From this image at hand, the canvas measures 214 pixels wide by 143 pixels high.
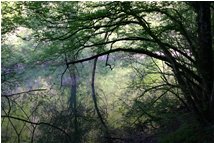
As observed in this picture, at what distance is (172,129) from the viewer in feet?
19.8

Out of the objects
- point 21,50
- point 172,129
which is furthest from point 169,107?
point 21,50

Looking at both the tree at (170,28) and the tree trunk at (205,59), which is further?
the tree at (170,28)

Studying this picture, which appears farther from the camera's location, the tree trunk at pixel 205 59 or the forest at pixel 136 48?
the forest at pixel 136 48

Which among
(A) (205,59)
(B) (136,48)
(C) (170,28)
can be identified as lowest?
(A) (205,59)

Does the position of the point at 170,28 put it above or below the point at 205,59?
above

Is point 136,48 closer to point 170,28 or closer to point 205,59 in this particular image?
point 170,28

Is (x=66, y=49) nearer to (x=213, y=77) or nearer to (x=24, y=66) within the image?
(x=213, y=77)

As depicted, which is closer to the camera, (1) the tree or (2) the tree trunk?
(2) the tree trunk

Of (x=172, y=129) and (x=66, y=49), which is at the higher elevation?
(x=66, y=49)

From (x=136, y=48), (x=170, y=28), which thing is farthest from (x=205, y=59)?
(x=136, y=48)

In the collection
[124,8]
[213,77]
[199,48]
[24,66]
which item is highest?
[24,66]

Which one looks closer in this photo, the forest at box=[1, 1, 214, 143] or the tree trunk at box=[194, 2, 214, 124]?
the tree trunk at box=[194, 2, 214, 124]

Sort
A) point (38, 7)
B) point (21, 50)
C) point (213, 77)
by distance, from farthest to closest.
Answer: point (21, 50) < point (38, 7) < point (213, 77)

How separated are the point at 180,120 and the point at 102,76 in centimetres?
818
